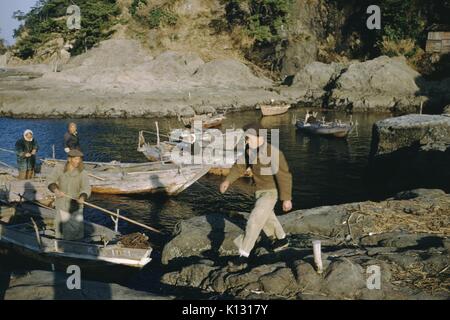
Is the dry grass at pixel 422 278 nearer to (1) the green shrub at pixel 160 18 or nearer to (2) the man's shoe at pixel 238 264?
(2) the man's shoe at pixel 238 264

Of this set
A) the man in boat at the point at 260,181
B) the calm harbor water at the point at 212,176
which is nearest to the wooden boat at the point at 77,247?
the calm harbor water at the point at 212,176

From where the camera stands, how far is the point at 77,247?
40.9ft

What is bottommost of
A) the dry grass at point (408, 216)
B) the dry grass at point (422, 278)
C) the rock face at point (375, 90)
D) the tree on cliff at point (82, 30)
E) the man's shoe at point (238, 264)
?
the man's shoe at point (238, 264)

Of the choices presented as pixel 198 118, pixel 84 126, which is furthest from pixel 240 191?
pixel 84 126

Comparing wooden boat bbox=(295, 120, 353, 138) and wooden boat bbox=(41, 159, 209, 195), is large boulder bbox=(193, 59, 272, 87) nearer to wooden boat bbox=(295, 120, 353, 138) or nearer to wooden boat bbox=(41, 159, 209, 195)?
wooden boat bbox=(295, 120, 353, 138)

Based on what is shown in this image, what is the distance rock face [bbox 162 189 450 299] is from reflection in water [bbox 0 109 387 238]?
422cm

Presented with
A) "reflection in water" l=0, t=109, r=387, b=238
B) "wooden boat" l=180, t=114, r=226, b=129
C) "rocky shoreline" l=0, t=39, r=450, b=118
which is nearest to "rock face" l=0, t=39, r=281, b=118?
"rocky shoreline" l=0, t=39, r=450, b=118

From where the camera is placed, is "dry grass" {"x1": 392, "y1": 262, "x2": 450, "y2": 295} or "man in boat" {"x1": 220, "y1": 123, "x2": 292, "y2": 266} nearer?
"dry grass" {"x1": 392, "y1": 262, "x2": 450, "y2": 295}

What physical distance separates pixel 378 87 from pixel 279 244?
54.4m

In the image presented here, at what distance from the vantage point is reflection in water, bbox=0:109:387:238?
2134 cm

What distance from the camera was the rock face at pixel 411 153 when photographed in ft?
66.6

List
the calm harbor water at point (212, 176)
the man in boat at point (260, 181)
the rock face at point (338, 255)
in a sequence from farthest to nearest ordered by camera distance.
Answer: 1. the calm harbor water at point (212, 176)
2. the man in boat at point (260, 181)
3. the rock face at point (338, 255)

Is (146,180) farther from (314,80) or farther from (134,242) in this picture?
(314,80)

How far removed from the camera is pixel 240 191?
2384 cm
